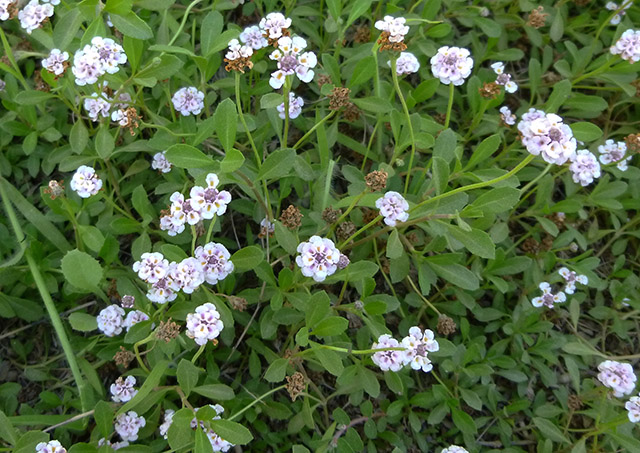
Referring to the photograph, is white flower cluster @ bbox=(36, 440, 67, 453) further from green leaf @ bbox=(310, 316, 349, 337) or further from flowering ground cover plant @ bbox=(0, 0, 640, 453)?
green leaf @ bbox=(310, 316, 349, 337)

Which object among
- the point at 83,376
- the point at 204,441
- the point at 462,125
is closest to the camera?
the point at 204,441

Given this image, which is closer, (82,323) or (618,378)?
(82,323)

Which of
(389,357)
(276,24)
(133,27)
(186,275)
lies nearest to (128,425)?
(186,275)

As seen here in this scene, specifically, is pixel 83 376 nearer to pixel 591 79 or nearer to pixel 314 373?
pixel 314 373

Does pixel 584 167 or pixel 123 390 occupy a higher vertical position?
pixel 584 167

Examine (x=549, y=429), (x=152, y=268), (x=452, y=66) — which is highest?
(x=452, y=66)

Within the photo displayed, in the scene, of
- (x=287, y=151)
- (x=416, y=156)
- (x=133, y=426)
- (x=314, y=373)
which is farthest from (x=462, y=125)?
(x=133, y=426)

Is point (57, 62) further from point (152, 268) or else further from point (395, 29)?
point (395, 29)

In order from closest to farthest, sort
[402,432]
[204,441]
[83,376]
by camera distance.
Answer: [204,441] < [83,376] < [402,432]

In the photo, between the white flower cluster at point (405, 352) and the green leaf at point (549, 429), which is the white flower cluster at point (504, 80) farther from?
the green leaf at point (549, 429)
